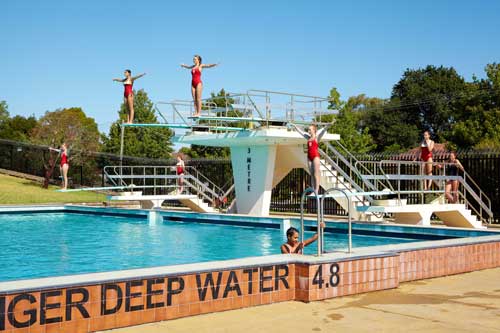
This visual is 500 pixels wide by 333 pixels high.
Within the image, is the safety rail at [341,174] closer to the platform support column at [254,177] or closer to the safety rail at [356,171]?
the safety rail at [356,171]

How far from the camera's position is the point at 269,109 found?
1931 cm

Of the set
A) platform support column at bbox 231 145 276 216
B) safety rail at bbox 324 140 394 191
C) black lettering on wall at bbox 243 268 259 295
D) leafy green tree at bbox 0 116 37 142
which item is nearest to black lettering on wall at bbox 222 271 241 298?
black lettering on wall at bbox 243 268 259 295

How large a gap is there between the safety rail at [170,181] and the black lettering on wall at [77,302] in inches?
638

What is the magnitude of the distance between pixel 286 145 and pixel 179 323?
15159 millimetres

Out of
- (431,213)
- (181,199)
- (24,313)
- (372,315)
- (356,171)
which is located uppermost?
(356,171)

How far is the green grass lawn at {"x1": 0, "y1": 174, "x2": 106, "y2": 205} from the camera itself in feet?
100

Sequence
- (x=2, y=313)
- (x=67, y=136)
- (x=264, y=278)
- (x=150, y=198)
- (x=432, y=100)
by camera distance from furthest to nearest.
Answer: (x=432, y=100), (x=67, y=136), (x=150, y=198), (x=264, y=278), (x=2, y=313)

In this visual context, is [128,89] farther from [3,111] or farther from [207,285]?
[3,111]

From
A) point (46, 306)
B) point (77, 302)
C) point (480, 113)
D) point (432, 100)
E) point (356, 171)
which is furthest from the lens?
point (432, 100)

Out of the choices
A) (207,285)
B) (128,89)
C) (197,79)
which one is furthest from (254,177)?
(207,285)

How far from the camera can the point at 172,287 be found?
6.29 m

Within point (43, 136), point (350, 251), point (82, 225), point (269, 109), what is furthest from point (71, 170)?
point (350, 251)

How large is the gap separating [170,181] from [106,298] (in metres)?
24.6

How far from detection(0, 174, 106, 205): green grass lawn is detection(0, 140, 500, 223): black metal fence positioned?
271cm
